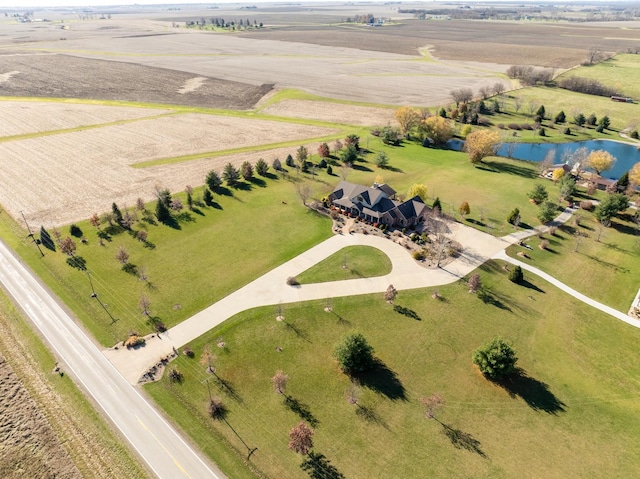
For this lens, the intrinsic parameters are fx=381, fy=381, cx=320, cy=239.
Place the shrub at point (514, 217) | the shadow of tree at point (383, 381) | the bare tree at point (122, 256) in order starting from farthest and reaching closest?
the shrub at point (514, 217) < the bare tree at point (122, 256) < the shadow of tree at point (383, 381)

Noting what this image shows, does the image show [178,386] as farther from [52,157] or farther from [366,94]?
[366,94]

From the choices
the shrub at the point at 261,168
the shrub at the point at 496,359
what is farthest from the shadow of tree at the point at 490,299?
the shrub at the point at 261,168

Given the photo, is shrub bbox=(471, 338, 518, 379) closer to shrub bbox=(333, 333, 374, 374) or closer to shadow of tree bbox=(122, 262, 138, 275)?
shrub bbox=(333, 333, 374, 374)

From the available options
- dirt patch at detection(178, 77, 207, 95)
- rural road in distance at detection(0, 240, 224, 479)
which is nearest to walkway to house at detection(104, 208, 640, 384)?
rural road in distance at detection(0, 240, 224, 479)

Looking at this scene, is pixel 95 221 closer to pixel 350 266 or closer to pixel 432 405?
pixel 350 266

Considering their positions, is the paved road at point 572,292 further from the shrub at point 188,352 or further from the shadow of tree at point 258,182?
the shadow of tree at point 258,182

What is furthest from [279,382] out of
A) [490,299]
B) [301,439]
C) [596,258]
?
[596,258]
